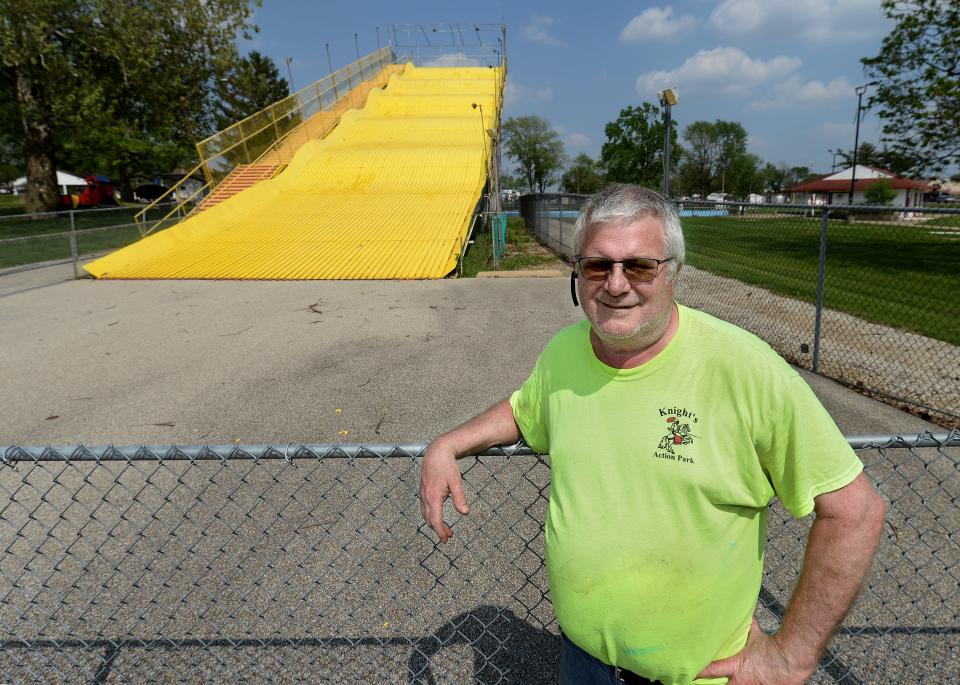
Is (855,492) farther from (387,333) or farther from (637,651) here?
(387,333)

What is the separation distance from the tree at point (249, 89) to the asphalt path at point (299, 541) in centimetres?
2908

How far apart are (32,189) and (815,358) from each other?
3464cm

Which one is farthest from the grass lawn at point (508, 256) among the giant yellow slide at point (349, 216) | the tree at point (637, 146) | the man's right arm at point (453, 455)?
the tree at point (637, 146)

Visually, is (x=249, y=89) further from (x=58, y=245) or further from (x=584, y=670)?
(x=584, y=670)

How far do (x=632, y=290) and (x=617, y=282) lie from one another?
44 millimetres

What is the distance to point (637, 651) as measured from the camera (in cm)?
159

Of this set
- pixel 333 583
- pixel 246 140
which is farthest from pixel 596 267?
pixel 246 140

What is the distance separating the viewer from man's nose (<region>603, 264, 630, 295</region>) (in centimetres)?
154

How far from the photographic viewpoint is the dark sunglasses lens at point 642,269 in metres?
1.55

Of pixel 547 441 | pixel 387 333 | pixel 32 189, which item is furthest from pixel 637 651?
pixel 32 189

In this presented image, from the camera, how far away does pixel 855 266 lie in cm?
1432

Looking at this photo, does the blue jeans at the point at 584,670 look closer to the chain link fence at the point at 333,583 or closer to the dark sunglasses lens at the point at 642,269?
the chain link fence at the point at 333,583

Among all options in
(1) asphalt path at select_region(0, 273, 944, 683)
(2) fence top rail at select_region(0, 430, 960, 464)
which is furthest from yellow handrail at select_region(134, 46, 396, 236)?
(2) fence top rail at select_region(0, 430, 960, 464)

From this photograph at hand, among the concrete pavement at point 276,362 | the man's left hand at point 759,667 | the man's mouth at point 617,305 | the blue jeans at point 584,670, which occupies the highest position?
the man's mouth at point 617,305
